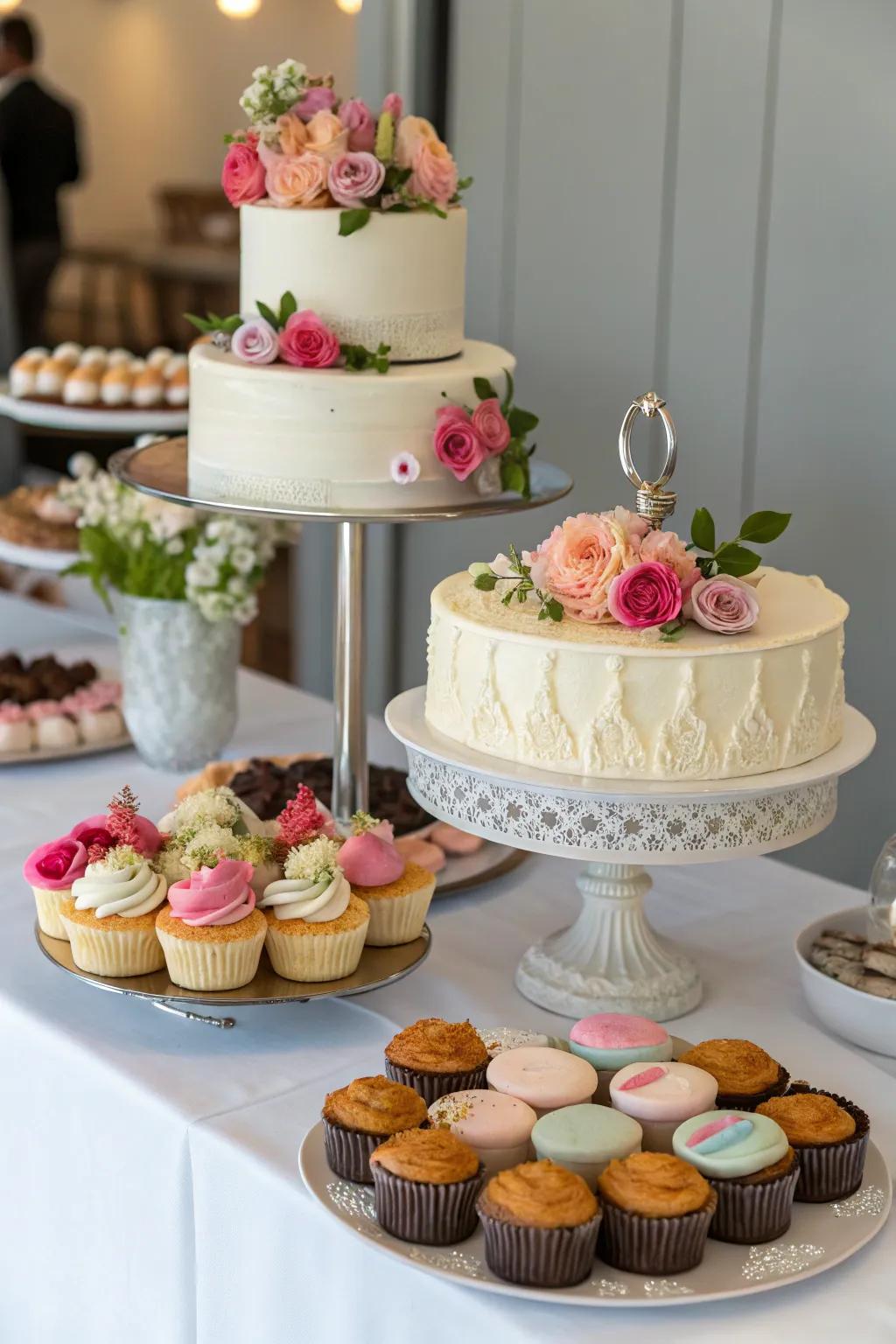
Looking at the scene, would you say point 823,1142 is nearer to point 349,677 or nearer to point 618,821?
point 618,821

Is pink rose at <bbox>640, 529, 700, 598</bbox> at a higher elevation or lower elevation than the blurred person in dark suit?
lower

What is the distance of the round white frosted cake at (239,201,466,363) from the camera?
166 cm

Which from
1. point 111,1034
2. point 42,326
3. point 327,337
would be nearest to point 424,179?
point 327,337

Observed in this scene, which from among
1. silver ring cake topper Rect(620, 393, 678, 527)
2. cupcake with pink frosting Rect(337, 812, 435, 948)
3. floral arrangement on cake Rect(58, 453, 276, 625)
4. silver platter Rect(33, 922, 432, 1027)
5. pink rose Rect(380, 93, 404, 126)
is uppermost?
pink rose Rect(380, 93, 404, 126)

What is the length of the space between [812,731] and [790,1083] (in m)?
0.31

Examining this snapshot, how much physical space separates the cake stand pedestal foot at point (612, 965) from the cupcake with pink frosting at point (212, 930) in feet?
0.97

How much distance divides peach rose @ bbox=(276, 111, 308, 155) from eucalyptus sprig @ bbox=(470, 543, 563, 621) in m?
0.53

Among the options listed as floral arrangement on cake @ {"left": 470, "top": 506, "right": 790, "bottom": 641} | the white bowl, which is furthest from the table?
floral arrangement on cake @ {"left": 470, "top": 506, "right": 790, "bottom": 641}

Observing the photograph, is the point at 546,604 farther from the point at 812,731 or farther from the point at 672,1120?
the point at 672,1120

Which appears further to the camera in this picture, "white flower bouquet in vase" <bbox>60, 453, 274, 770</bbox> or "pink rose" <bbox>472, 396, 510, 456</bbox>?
"white flower bouquet in vase" <bbox>60, 453, 274, 770</bbox>

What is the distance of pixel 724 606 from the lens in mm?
1336

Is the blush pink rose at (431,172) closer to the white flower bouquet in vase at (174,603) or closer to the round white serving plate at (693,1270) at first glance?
the white flower bouquet in vase at (174,603)

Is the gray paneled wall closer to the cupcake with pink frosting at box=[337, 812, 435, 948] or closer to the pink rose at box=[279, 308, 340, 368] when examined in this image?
the pink rose at box=[279, 308, 340, 368]

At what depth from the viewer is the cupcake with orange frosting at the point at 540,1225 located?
1.00 m
